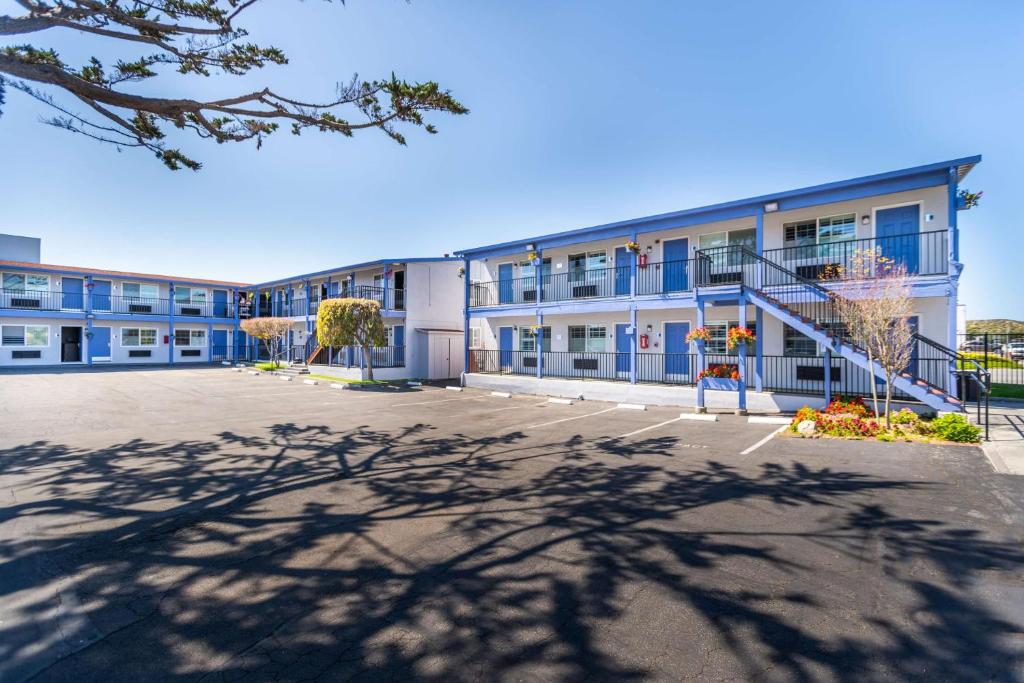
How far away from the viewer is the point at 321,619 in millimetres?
3348

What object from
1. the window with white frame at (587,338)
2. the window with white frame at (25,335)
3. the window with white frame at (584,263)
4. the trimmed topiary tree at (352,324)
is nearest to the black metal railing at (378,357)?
the trimmed topiary tree at (352,324)

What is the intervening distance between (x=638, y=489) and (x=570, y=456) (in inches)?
83.0

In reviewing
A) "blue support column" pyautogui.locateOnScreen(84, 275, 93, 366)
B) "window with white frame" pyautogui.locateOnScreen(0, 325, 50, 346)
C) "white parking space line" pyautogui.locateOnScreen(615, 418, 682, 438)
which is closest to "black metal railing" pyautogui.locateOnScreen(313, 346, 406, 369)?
"white parking space line" pyautogui.locateOnScreen(615, 418, 682, 438)

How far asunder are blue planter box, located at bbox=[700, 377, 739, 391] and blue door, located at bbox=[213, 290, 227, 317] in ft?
Answer: 125

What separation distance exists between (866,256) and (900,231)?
2.03 metres

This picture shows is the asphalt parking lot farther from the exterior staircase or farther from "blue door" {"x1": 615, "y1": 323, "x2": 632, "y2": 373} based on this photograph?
"blue door" {"x1": 615, "y1": 323, "x2": 632, "y2": 373}

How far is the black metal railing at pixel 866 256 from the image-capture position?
39.4ft

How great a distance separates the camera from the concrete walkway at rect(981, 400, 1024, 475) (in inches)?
285

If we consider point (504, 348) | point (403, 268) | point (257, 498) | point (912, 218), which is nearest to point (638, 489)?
point (257, 498)

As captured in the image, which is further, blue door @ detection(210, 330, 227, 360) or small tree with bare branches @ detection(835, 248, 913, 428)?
blue door @ detection(210, 330, 227, 360)

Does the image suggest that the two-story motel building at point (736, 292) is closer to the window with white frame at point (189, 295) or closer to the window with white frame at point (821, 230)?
the window with white frame at point (821, 230)

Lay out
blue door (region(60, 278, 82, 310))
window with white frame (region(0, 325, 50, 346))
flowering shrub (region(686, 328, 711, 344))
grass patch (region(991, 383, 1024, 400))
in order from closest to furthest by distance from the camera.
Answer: flowering shrub (region(686, 328, 711, 344)) < grass patch (region(991, 383, 1024, 400)) < window with white frame (region(0, 325, 50, 346)) < blue door (region(60, 278, 82, 310))

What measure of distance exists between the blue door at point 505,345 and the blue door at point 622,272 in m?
6.45

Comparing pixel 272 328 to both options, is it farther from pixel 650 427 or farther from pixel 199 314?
pixel 650 427
